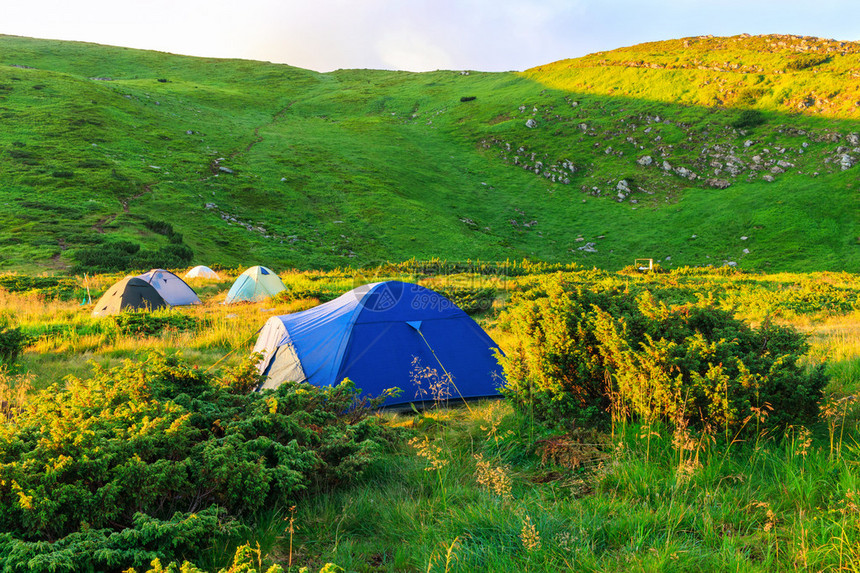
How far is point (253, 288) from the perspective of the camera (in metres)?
22.2

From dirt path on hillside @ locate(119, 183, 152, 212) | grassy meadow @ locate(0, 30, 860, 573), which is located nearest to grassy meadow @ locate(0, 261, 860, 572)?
grassy meadow @ locate(0, 30, 860, 573)

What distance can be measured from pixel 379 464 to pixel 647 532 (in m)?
2.81

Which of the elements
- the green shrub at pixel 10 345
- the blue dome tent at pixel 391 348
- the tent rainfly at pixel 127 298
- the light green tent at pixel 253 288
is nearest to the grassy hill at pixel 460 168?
the light green tent at pixel 253 288

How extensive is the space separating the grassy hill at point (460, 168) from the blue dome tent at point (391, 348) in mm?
29822

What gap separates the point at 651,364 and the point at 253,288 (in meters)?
20.6

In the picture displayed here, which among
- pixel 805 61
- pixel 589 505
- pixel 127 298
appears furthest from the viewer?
pixel 805 61

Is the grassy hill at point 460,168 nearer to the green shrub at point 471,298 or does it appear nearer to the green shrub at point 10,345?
the green shrub at point 471,298

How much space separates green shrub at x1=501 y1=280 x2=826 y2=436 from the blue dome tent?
2340 millimetres

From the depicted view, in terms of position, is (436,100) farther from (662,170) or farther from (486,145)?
(662,170)

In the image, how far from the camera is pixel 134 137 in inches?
2339

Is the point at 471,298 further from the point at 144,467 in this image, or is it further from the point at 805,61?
the point at 805,61

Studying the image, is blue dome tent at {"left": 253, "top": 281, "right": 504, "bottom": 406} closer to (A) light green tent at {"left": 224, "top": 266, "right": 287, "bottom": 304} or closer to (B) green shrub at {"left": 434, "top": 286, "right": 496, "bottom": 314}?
(B) green shrub at {"left": 434, "top": 286, "right": 496, "bottom": 314}

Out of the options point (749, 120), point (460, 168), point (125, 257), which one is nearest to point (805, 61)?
point (749, 120)

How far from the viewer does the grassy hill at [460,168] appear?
1711 inches
